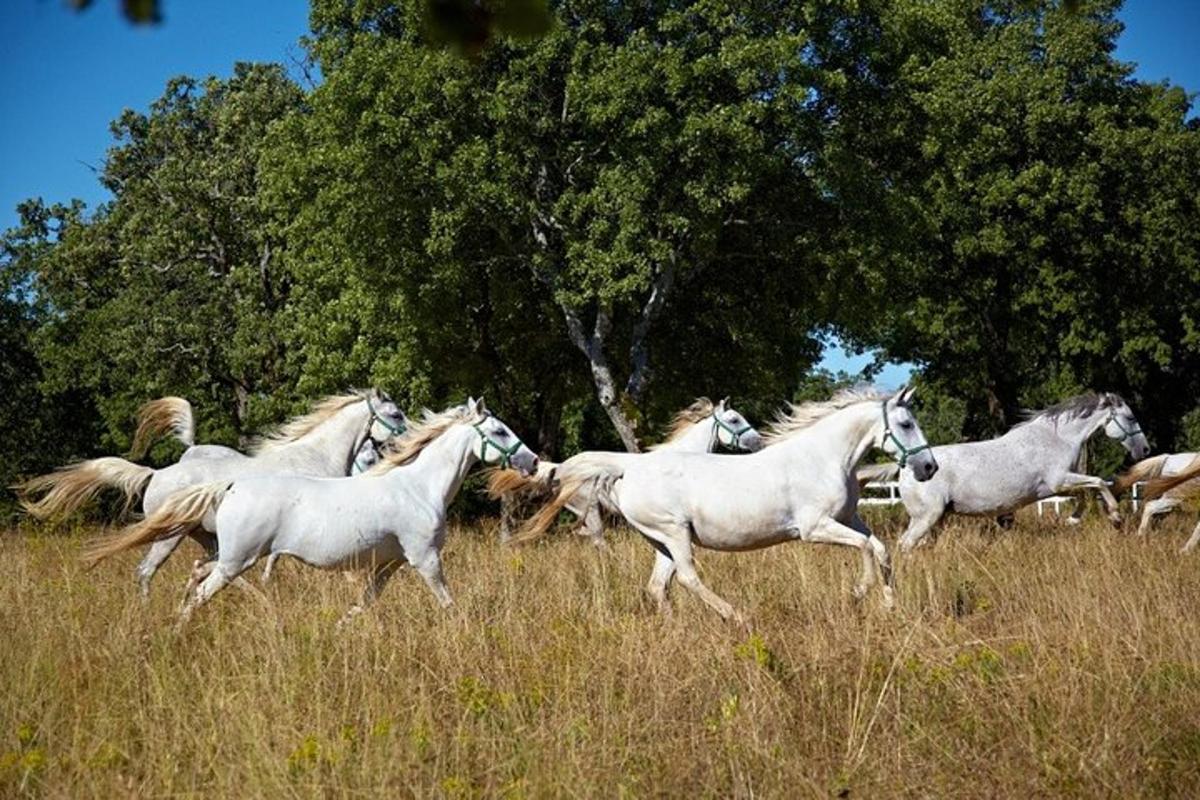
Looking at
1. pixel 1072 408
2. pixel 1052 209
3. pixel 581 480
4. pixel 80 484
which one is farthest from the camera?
pixel 1052 209

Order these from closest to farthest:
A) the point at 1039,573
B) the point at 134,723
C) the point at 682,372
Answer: the point at 134,723 < the point at 1039,573 < the point at 682,372

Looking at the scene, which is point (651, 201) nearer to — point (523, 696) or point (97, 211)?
point (523, 696)

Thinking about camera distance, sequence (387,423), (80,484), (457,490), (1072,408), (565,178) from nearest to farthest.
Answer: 1. (457,490)
2. (80,484)
3. (387,423)
4. (1072,408)
5. (565,178)

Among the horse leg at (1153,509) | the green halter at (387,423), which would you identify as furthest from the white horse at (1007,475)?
the green halter at (387,423)

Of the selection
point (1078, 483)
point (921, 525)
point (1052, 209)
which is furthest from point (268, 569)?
point (1052, 209)

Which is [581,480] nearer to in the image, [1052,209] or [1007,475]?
[1007,475]

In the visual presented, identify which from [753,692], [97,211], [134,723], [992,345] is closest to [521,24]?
[753,692]

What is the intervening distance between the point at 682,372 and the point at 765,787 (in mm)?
24659

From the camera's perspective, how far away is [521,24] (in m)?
2.43

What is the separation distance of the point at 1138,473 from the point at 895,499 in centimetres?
826

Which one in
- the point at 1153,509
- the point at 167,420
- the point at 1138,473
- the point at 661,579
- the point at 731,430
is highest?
the point at 167,420

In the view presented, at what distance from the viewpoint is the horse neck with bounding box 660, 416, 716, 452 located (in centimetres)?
1449

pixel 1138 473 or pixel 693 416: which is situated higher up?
pixel 693 416

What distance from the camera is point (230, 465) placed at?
42.9 feet
